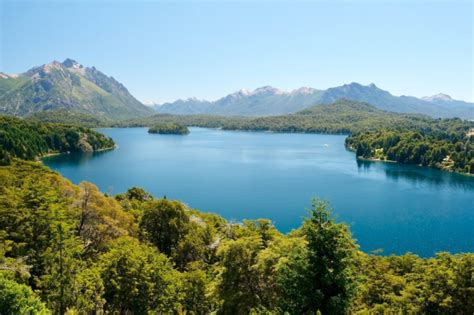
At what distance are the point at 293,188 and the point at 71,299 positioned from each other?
63.1 meters

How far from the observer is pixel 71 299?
698 inches

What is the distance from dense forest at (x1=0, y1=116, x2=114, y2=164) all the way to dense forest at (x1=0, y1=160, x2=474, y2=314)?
73633mm

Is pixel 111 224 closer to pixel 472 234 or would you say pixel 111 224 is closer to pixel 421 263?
pixel 421 263

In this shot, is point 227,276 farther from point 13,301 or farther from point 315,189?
point 315,189

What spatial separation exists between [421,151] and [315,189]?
2429 inches

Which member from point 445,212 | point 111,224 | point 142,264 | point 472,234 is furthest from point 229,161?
point 142,264

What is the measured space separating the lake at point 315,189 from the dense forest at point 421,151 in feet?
20.1

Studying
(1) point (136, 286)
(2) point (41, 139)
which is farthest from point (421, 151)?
(2) point (41, 139)

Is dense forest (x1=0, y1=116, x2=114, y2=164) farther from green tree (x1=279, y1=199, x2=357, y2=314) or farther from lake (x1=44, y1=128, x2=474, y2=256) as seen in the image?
green tree (x1=279, y1=199, x2=357, y2=314)

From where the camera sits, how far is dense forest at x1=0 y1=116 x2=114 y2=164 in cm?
10044

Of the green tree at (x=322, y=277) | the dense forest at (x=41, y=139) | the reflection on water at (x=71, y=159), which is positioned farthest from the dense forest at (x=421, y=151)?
the dense forest at (x=41, y=139)

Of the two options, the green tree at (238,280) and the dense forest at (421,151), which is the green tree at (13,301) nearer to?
the green tree at (238,280)

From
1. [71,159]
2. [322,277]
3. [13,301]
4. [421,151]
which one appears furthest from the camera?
[71,159]

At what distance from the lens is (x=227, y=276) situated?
17.9m
